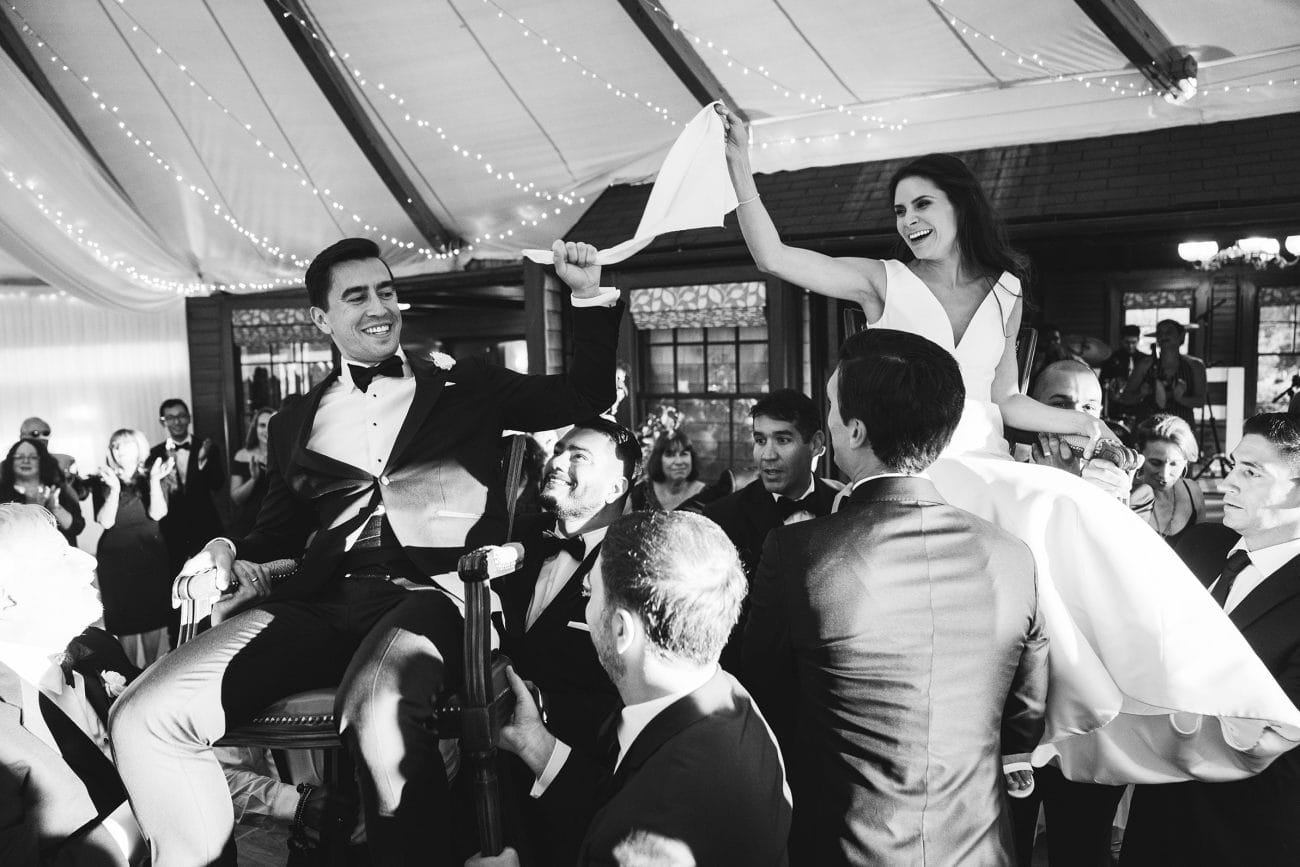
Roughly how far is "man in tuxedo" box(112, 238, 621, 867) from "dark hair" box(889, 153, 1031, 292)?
841mm

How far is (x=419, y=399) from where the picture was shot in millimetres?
2479

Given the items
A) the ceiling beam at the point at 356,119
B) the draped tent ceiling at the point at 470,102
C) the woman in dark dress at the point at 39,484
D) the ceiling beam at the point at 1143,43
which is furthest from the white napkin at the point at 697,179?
the ceiling beam at the point at 356,119

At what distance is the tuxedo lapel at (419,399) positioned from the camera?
242cm

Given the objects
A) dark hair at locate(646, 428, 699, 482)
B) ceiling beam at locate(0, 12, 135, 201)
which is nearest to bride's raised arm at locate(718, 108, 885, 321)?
dark hair at locate(646, 428, 699, 482)

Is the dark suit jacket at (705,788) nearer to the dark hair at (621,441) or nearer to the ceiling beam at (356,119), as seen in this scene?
the dark hair at (621,441)

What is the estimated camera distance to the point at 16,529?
1.86m

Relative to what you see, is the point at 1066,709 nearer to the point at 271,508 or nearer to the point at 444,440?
the point at 444,440

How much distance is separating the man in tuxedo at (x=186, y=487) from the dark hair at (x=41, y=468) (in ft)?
1.70

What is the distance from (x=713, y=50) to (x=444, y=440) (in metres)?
3.77

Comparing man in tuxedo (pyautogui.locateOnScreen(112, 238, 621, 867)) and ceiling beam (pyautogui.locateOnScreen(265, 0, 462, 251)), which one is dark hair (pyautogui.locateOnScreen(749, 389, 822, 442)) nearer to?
man in tuxedo (pyautogui.locateOnScreen(112, 238, 621, 867))

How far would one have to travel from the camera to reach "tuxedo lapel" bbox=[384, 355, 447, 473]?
242 cm

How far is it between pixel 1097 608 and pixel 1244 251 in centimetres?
666

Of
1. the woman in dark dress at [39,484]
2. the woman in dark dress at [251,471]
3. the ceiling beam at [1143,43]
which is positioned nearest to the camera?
the ceiling beam at [1143,43]

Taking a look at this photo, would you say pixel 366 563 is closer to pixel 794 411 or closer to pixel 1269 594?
pixel 794 411
